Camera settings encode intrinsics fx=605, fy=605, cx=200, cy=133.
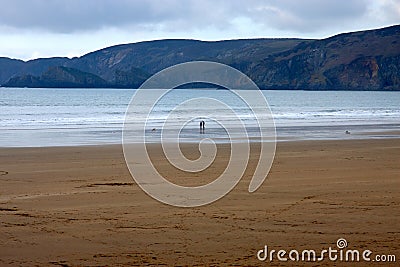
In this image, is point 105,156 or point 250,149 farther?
point 250,149

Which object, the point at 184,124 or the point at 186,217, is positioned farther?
the point at 184,124

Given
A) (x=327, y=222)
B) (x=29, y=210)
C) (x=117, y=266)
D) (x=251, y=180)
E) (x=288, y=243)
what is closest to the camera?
(x=117, y=266)

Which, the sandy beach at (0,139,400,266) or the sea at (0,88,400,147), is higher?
the sea at (0,88,400,147)

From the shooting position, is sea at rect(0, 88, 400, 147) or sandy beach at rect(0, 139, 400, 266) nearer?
sandy beach at rect(0, 139, 400, 266)

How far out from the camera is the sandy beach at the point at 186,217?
671 centimetres

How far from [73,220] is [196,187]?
134 inches

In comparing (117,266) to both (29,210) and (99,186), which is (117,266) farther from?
(99,186)

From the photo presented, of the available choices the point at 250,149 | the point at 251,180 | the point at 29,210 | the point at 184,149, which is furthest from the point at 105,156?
the point at 29,210

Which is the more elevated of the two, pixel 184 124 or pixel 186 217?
pixel 184 124

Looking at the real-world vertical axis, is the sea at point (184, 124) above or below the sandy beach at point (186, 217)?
above

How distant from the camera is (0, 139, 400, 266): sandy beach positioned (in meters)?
6.71

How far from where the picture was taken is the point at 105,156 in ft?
55.3

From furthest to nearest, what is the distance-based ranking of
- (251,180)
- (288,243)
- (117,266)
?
1. (251,180)
2. (288,243)
3. (117,266)

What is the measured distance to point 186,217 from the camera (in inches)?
334
